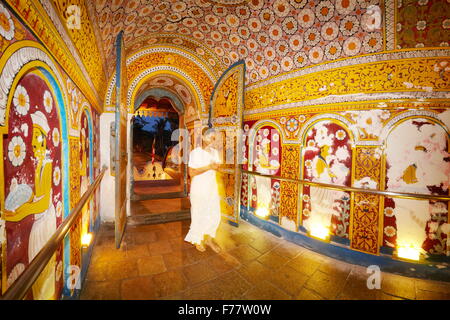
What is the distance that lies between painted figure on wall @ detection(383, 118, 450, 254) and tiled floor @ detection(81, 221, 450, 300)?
1.95 feet

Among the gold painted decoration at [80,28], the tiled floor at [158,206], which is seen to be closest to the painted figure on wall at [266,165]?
the tiled floor at [158,206]

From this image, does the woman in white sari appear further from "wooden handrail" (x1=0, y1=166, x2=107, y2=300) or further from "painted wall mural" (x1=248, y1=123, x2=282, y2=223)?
"wooden handrail" (x1=0, y1=166, x2=107, y2=300)

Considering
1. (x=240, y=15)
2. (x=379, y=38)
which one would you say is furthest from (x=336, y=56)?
(x=240, y=15)

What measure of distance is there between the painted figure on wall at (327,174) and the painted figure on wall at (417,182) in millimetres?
562

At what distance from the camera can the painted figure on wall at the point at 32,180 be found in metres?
1.15

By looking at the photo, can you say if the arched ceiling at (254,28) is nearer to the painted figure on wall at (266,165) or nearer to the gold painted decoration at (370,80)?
the gold painted decoration at (370,80)

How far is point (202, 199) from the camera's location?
3.49 meters

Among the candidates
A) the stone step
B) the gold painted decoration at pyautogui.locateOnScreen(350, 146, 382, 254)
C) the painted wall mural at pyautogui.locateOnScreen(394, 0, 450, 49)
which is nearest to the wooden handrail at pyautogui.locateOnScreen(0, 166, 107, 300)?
the stone step

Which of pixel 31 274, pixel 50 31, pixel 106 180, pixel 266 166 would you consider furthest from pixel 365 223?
pixel 106 180

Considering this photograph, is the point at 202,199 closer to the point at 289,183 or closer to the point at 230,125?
the point at 289,183

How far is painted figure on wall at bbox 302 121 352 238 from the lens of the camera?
3320 millimetres

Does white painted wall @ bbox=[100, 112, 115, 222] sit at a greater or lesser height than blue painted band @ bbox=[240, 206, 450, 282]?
greater

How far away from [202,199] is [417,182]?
3367 mm

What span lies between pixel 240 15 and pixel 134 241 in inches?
186
